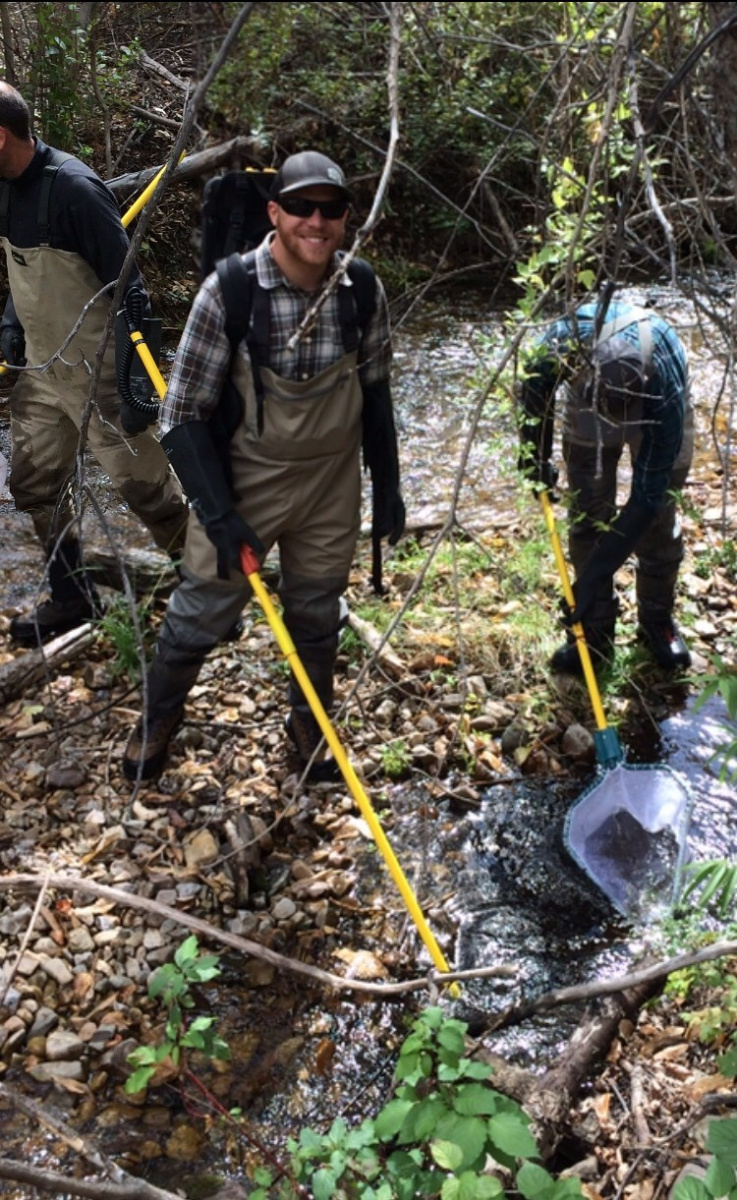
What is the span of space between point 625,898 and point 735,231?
3733mm

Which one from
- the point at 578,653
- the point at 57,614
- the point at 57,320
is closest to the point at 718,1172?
the point at 57,320

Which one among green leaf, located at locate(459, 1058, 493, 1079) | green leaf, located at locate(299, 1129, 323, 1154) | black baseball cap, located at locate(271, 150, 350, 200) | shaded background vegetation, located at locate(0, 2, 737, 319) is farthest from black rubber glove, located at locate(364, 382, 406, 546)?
green leaf, located at locate(299, 1129, 323, 1154)

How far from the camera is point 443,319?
17.5ft

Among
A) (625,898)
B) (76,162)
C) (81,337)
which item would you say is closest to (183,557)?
(625,898)

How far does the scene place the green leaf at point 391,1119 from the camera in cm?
199

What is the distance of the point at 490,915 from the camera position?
3428 mm

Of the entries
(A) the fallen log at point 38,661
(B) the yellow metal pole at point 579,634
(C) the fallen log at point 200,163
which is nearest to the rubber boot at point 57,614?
(A) the fallen log at point 38,661

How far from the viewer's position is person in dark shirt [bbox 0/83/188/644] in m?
0.92

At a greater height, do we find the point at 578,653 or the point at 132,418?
the point at 132,418

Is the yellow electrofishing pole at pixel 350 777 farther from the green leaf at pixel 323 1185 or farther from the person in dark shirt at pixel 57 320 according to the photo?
the person in dark shirt at pixel 57 320

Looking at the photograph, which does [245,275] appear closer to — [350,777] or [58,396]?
[350,777]

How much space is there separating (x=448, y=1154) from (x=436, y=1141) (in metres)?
0.06

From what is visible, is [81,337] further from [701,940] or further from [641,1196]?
[701,940]

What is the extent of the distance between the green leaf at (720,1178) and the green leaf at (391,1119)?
0.62m
